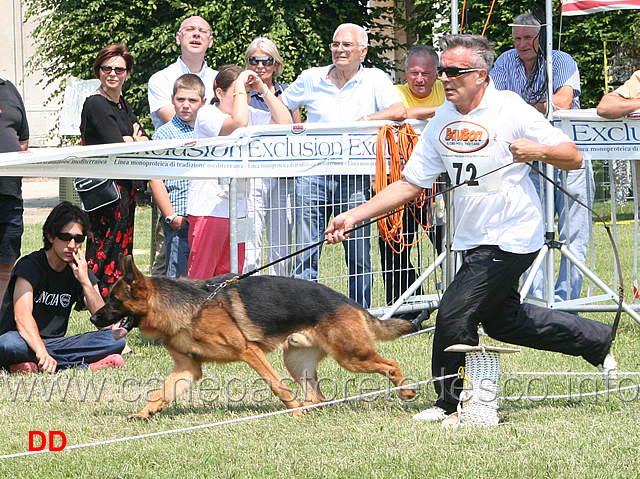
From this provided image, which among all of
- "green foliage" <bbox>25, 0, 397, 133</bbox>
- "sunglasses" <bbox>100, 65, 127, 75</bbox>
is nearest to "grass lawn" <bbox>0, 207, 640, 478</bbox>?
"sunglasses" <bbox>100, 65, 127, 75</bbox>

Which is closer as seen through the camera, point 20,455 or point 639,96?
point 20,455

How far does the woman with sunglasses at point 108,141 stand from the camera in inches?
296

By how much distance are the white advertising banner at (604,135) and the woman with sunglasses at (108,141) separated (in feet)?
11.7

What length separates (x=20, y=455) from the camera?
4.47m

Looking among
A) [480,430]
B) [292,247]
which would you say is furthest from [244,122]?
[480,430]

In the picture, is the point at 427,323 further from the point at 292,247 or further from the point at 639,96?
the point at 639,96

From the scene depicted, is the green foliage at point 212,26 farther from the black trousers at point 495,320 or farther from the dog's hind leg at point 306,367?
the black trousers at point 495,320

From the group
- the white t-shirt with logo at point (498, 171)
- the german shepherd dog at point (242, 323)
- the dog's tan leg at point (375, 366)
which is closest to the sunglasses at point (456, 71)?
the white t-shirt with logo at point (498, 171)

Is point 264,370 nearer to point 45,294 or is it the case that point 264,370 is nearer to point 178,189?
point 45,294

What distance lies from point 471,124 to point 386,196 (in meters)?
0.64

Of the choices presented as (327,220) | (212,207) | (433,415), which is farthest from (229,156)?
(433,415)

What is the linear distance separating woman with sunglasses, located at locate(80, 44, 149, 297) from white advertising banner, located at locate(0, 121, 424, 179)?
0.98 metres

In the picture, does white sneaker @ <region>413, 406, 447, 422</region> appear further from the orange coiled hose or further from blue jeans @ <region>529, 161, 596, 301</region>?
blue jeans @ <region>529, 161, 596, 301</region>

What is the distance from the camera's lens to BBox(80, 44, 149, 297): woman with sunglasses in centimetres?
751
